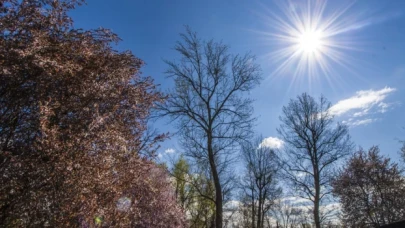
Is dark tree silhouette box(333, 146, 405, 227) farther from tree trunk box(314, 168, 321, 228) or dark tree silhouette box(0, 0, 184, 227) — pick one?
dark tree silhouette box(0, 0, 184, 227)

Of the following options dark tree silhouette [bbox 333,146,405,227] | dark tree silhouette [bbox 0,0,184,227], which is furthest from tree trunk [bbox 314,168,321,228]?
dark tree silhouette [bbox 0,0,184,227]

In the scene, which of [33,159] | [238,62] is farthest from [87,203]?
[238,62]

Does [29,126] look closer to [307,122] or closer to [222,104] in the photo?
[222,104]

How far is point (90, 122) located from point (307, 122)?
15.3 meters

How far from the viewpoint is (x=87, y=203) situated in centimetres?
360

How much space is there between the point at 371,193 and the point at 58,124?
15.5 metres

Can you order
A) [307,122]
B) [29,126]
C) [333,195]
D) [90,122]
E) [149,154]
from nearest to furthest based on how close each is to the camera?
1. [29,126]
2. [90,122]
3. [149,154]
4. [333,195]
5. [307,122]

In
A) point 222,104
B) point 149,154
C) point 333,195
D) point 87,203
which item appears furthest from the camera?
point 333,195

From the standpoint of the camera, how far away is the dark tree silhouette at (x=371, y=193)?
13789 mm

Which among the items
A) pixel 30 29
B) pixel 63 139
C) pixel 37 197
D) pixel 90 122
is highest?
pixel 30 29

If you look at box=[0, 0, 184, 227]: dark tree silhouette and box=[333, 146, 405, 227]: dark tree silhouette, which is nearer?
box=[0, 0, 184, 227]: dark tree silhouette

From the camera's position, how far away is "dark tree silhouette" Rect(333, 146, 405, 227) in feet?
45.2

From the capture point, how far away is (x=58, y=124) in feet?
13.4

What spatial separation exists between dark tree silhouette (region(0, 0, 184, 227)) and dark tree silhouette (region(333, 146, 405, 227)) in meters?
13.6
